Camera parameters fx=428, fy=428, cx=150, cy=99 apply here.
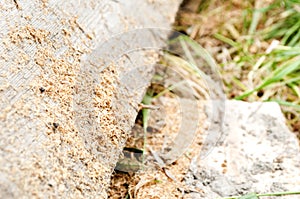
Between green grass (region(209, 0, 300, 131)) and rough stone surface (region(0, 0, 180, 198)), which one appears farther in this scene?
green grass (region(209, 0, 300, 131))

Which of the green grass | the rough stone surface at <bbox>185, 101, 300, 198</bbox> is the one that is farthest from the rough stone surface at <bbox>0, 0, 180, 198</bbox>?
the green grass

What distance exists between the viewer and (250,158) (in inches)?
68.5

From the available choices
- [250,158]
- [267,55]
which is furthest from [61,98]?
[267,55]

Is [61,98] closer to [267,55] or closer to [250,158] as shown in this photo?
[250,158]

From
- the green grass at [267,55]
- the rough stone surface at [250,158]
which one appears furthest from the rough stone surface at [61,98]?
the green grass at [267,55]

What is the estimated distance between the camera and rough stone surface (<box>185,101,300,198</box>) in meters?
1.60

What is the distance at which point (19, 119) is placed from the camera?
3.90 feet

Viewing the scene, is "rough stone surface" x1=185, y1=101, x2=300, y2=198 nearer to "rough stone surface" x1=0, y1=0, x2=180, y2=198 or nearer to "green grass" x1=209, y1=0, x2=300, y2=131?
"green grass" x1=209, y1=0, x2=300, y2=131

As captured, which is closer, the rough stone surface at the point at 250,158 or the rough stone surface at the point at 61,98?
the rough stone surface at the point at 61,98

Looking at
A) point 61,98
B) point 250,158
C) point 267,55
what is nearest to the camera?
point 61,98

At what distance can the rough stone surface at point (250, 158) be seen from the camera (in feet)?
5.26

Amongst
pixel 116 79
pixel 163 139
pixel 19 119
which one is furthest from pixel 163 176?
pixel 19 119

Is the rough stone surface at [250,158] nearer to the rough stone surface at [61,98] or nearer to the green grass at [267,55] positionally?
the green grass at [267,55]

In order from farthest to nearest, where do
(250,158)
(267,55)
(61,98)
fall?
(267,55)
(250,158)
(61,98)
